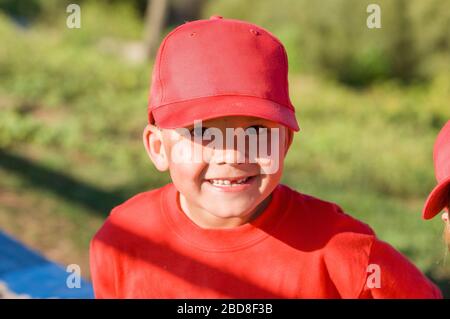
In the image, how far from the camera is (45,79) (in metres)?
7.24

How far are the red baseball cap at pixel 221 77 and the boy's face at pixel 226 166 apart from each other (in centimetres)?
6

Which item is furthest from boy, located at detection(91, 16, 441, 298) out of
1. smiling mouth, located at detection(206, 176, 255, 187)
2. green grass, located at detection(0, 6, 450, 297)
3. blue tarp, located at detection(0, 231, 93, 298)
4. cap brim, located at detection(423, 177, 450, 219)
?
green grass, located at detection(0, 6, 450, 297)

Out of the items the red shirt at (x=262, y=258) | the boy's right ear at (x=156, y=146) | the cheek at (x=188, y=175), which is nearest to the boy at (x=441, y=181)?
the red shirt at (x=262, y=258)

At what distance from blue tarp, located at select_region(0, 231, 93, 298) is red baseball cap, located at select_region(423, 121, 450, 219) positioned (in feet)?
4.76

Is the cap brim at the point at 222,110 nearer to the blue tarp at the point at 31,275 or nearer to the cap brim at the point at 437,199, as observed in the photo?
the cap brim at the point at 437,199

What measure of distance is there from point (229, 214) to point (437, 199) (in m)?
0.54

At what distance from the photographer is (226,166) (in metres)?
2.10

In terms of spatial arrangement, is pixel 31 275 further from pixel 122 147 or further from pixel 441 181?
pixel 122 147

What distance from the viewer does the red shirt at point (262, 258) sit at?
7.23ft

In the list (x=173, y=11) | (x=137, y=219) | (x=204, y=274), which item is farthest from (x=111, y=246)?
(x=173, y=11)

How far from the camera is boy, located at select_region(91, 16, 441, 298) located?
2090mm

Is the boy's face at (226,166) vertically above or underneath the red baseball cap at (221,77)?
underneath

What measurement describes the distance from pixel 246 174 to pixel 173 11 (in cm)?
854

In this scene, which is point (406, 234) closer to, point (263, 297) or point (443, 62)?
point (263, 297)
